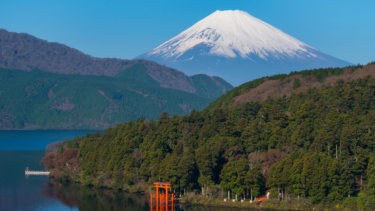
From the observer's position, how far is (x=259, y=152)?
5641cm

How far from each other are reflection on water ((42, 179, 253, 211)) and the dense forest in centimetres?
217

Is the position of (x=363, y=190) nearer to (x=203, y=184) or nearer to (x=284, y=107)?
(x=203, y=184)

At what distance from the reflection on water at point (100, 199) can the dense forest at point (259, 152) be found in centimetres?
217

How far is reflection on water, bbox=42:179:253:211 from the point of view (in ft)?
168

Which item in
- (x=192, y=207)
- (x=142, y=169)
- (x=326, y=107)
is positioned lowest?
(x=192, y=207)

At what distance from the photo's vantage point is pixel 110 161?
6444 cm

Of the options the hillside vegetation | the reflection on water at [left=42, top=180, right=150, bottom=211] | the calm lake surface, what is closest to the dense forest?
the reflection on water at [left=42, top=180, right=150, bottom=211]

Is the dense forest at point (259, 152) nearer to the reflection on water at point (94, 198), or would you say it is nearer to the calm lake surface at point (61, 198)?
the reflection on water at point (94, 198)

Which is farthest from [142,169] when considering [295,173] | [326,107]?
[326,107]

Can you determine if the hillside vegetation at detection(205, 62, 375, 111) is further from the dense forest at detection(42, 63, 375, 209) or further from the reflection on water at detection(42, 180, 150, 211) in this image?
the reflection on water at detection(42, 180, 150, 211)

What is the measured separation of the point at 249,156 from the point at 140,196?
14.3m

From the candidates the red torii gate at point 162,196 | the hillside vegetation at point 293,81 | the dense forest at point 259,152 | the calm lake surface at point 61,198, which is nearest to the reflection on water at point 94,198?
the calm lake surface at point 61,198

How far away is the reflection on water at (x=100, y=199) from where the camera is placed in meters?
51.1

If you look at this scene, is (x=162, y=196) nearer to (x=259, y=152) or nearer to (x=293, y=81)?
(x=259, y=152)
